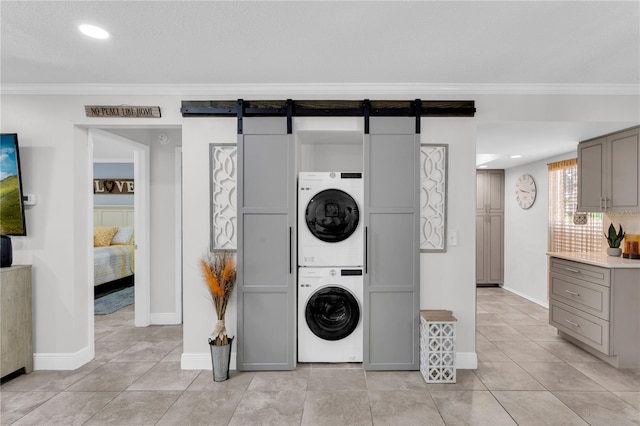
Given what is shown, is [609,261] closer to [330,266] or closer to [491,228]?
[330,266]

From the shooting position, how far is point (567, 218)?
4809 millimetres

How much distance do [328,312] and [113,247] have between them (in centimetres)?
490

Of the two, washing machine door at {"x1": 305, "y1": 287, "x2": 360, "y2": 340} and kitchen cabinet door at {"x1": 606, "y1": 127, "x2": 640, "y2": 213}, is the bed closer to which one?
washing machine door at {"x1": 305, "y1": 287, "x2": 360, "y2": 340}

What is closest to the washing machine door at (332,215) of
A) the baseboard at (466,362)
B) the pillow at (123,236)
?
the baseboard at (466,362)

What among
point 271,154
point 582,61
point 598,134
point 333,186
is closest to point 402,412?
point 333,186

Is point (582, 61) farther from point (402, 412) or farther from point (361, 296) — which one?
point (402, 412)

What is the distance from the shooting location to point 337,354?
3023 millimetres

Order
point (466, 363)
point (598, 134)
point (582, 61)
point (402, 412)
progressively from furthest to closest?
1. point (598, 134)
2. point (466, 363)
3. point (582, 61)
4. point (402, 412)

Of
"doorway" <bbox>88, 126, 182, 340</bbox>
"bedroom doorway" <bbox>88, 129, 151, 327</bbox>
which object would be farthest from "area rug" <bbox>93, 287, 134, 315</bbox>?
"doorway" <bbox>88, 126, 182, 340</bbox>

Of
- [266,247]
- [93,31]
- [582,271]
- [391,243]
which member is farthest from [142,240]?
[582,271]

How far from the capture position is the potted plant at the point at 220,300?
2742 millimetres

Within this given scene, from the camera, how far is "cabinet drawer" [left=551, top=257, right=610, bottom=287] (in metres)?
3.09

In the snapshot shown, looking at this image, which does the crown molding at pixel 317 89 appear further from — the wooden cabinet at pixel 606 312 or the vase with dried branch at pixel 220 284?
the wooden cabinet at pixel 606 312

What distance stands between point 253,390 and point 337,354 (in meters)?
0.79
